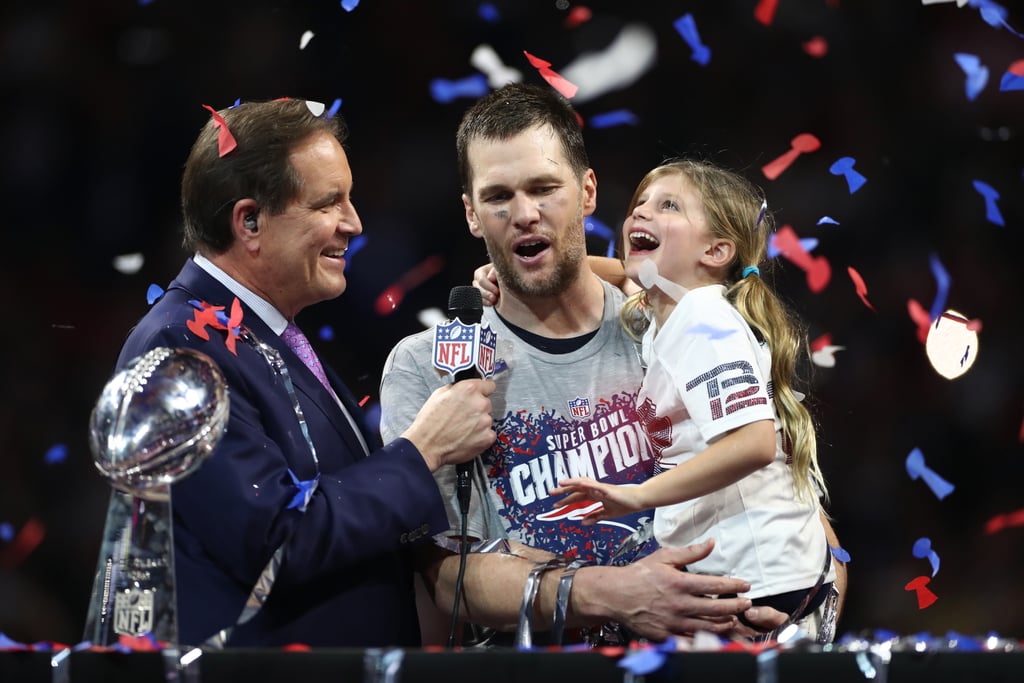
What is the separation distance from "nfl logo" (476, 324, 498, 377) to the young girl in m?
0.28

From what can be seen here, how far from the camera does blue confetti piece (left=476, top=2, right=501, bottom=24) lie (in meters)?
3.33

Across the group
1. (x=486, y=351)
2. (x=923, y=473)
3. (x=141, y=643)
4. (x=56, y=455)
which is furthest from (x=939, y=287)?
(x=141, y=643)

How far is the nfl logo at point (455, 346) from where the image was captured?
1946mm

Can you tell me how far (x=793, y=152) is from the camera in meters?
3.34

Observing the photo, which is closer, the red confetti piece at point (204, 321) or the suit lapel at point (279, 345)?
the red confetti piece at point (204, 321)

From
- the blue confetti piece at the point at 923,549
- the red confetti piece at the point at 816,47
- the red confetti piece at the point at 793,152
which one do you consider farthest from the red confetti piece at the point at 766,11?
the blue confetti piece at the point at 923,549

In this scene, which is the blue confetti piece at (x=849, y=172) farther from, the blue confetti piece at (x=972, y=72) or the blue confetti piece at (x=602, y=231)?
the blue confetti piece at (x=602, y=231)

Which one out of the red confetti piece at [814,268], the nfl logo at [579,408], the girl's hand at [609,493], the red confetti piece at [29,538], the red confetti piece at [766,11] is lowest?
the girl's hand at [609,493]

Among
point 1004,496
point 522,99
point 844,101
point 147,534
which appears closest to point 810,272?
point 844,101

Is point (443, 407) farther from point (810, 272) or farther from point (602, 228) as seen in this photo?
point (810, 272)

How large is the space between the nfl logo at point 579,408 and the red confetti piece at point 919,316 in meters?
1.67

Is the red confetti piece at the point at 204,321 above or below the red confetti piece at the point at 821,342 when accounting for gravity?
below

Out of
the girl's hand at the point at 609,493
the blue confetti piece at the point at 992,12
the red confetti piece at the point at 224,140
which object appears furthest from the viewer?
the blue confetti piece at the point at 992,12

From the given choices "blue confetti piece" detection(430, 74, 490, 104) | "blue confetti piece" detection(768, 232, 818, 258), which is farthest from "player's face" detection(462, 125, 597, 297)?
"blue confetti piece" detection(430, 74, 490, 104)
